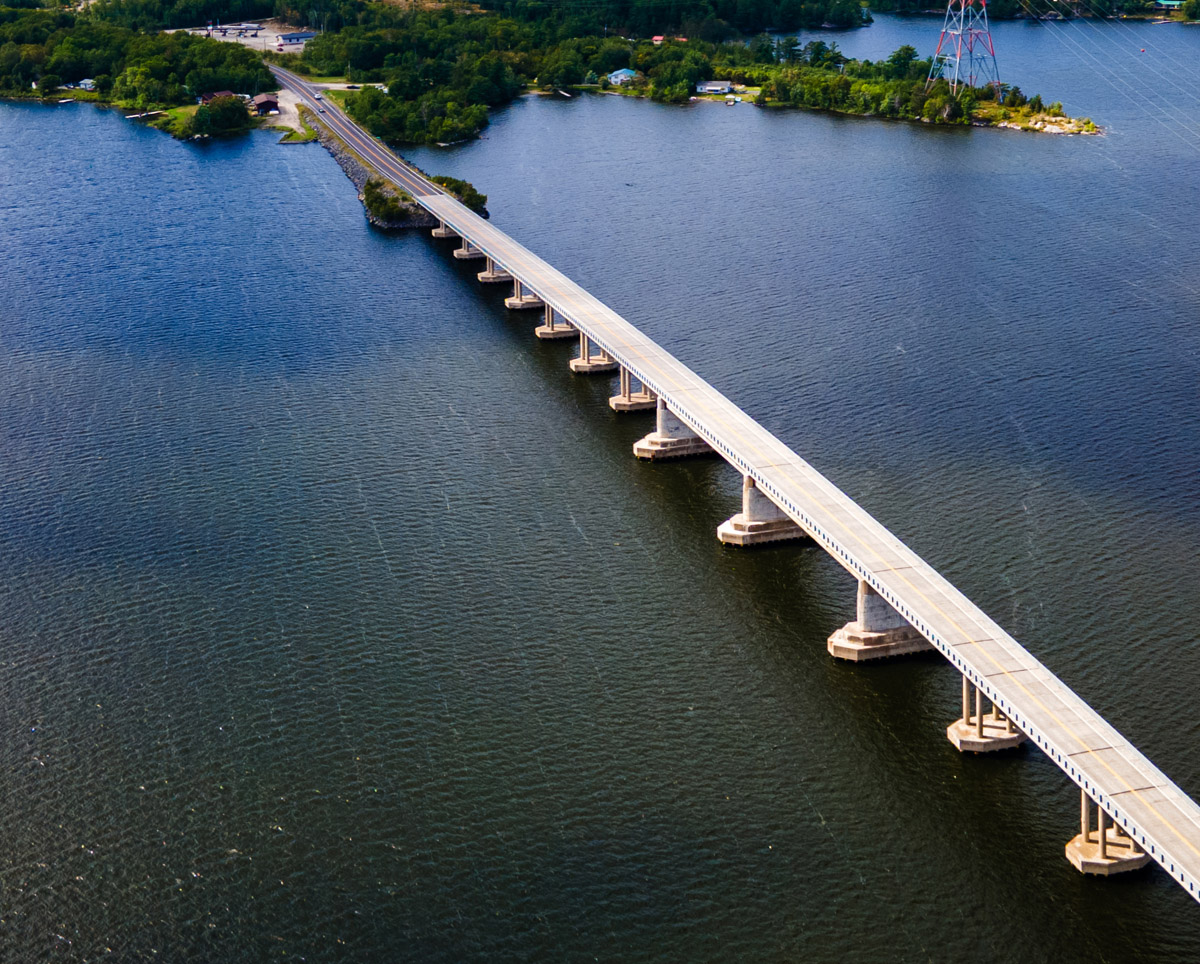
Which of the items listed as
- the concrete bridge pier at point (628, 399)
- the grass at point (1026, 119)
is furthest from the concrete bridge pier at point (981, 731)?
the grass at point (1026, 119)

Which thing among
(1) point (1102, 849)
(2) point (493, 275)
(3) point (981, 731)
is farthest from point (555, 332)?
(1) point (1102, 849)

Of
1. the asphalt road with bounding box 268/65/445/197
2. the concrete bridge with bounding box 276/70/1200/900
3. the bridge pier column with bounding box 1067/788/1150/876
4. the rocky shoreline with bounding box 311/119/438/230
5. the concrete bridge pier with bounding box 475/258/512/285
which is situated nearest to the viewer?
the concrete bridge with bounding box 276/70/1200/900

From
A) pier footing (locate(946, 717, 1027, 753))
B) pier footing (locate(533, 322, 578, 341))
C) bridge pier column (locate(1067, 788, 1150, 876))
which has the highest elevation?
pier footing (locate(533, 322, 578, 341))

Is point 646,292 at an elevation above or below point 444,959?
above

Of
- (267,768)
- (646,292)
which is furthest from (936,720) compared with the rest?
(646,292)

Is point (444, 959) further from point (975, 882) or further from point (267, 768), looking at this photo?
point (975, 882)

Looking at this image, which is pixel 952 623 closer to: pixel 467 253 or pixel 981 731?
pixel 981 731

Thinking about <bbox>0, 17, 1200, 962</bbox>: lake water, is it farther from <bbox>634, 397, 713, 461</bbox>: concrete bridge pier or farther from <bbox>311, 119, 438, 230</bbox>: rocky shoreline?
Result: <bbox>311, 119, 438, 230</bbox>: rocky shoreline

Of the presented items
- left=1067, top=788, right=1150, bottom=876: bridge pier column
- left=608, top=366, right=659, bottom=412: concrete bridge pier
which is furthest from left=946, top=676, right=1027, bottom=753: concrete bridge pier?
left=608, top=366, right=659, bottom=412: concrete bridge pier
